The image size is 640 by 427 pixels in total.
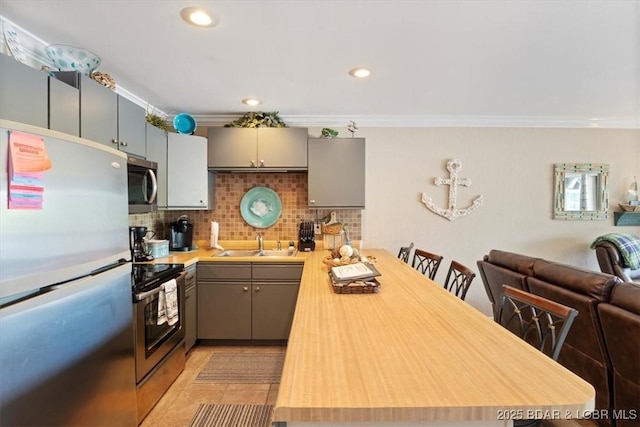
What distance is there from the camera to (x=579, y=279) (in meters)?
1.73

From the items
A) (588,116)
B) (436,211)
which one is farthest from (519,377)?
(588,116)

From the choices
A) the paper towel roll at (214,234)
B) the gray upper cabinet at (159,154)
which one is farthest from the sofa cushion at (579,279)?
the gray upper cabinet at (159,154)

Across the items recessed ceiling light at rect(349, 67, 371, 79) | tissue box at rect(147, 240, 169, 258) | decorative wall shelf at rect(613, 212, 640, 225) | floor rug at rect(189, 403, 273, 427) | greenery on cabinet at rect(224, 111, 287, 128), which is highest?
recessed ceiling light at rect(349, 67, 371, 79)

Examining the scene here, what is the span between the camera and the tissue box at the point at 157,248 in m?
2.66

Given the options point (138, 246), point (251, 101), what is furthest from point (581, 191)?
point (138, 246)

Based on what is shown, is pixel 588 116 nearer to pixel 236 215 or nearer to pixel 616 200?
pixel 616 200

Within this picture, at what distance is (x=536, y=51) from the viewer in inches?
74.5

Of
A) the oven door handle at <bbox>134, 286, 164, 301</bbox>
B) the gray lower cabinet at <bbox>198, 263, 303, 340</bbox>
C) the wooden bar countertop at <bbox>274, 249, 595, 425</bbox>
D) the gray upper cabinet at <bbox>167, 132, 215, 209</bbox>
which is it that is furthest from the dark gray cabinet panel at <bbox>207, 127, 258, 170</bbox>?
the wooden bar countertop at <bbox>274, 249, 595, 425</bbox>

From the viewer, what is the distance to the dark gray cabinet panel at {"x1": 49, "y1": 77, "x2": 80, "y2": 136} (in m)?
1.53

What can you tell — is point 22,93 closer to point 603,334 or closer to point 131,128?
point 131,128

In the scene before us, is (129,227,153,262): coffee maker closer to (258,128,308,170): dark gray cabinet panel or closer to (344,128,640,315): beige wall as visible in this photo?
(258,128,308,170): dark gray cabinet panel

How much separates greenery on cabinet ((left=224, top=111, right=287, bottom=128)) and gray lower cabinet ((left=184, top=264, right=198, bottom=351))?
1.53 metres

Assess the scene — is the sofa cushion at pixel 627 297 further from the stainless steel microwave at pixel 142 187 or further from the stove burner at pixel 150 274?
the stainless steel microwave at pixel 142 187

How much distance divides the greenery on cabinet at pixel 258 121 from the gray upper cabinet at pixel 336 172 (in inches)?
17.6
